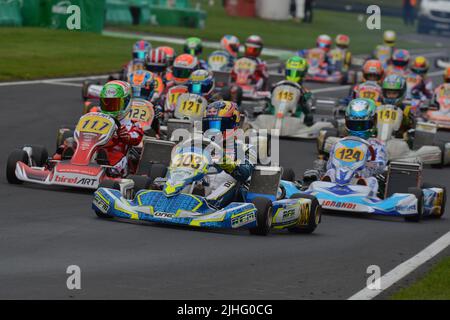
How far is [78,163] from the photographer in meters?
14.9

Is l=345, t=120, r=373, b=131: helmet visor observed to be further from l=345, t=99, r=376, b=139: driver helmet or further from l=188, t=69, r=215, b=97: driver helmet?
l=188, t=69, r=215, b=97: driver helmet

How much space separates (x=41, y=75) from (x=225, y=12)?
29448mm

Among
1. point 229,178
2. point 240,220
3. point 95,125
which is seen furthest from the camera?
point 95,125

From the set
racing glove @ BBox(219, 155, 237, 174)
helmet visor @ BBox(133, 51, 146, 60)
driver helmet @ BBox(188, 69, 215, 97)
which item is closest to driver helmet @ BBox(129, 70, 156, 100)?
driver helmet @ BBox(188, 69, 215, 97)

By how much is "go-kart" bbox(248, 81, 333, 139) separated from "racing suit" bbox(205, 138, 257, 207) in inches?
349

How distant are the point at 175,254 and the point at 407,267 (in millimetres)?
1962

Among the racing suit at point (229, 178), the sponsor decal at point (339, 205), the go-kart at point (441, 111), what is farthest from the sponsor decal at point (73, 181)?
the go-kart at point (441, 111)

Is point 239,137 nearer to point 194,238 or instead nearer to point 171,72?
point 194,238

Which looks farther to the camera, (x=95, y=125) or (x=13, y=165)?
(x=95, y=125)

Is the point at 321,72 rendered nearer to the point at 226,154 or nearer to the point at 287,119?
the point at 287,119

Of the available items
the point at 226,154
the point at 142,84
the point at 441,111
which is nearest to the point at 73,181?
the point at 226,154

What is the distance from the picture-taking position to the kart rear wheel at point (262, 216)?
12570 mm

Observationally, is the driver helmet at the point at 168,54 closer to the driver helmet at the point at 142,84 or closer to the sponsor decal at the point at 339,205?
Result: the driver helmet at the point at 142,84

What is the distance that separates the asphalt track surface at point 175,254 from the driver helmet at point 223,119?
1330 mm
